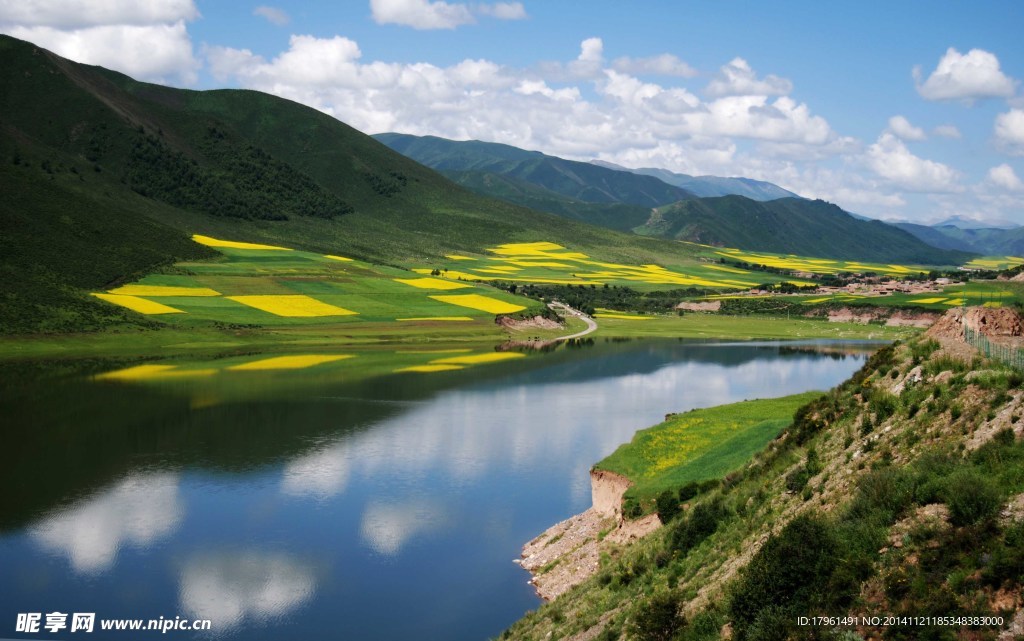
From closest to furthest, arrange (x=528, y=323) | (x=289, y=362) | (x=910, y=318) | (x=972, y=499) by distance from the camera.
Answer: (x=972, y=499) < (x=289, y=362) < (x=528, y=323) < (x=910, y=318)

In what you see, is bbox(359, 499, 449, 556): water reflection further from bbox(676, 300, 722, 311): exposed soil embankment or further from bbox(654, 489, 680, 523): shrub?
bbox(676, 300, 722, 311): exposed soil embankment

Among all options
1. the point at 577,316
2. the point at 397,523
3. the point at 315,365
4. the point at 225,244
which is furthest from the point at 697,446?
the point at 225,244

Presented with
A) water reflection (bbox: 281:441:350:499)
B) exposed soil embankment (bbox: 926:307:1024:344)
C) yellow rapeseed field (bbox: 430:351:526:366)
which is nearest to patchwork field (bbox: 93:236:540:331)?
yellow rapeseed field (bbox: 430:351:526:366)

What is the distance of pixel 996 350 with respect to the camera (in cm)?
2153

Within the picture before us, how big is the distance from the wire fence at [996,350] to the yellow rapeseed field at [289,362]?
6846cm

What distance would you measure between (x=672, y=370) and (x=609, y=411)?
82.5 feet

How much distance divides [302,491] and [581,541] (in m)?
15.8

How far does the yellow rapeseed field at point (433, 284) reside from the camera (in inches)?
5704

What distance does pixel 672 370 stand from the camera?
294 ft

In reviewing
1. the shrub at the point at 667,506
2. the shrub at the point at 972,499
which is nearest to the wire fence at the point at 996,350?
the shrub at the point at 972,499

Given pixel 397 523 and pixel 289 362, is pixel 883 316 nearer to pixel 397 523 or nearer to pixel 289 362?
pixel 289 362

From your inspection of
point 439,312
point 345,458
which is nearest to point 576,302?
point 439,312

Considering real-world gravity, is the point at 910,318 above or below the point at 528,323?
above

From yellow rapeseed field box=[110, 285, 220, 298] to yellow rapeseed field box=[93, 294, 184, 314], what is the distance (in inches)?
120
